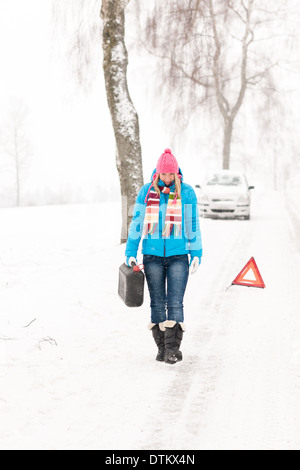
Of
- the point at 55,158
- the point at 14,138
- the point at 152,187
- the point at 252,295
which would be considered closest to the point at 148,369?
the point at 152,187

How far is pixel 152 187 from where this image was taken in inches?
187

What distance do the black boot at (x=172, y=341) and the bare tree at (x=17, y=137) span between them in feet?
124

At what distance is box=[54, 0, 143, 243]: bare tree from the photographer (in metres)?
10.4

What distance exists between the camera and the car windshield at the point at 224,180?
18258 mm

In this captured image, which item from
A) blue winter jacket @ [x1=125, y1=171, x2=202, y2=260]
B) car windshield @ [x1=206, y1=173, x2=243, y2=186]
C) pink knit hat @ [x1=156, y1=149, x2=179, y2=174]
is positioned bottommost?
blue winter jacket @ [x1=125, y1=171, x2=202, y2=260]

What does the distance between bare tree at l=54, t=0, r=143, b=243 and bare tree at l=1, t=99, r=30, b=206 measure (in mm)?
30961

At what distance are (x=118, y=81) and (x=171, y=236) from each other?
661cm

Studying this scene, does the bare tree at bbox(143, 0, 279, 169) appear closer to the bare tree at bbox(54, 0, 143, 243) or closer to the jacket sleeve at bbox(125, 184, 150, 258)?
the bare tree at bbox(54, 0, 143, 243)

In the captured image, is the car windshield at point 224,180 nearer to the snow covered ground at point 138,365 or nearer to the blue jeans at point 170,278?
the snow covered ground at point 138,365

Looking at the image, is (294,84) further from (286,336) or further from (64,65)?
(286,336)

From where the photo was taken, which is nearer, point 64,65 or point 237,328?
point 237,328

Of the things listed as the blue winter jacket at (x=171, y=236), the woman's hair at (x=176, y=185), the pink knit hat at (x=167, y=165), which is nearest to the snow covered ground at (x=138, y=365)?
the blue winter jacket at (x=171, y=236)

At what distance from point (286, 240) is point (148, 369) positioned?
851 centimetres

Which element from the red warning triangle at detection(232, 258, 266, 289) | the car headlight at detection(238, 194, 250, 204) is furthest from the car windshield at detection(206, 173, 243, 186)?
the red warning triangle at detection(232, 258, 266, 289)
